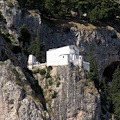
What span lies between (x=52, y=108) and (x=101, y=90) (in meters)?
14.7

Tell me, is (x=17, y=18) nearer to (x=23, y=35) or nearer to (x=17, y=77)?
(x=23, y=35)

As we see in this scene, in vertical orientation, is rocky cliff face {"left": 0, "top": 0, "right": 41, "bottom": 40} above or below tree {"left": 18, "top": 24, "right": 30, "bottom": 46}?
above

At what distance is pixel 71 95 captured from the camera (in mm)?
60719

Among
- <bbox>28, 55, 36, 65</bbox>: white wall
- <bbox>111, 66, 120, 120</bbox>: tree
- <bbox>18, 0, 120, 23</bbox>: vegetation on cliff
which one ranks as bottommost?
<bbox>111, 66, 120, 120</bbox>: tree

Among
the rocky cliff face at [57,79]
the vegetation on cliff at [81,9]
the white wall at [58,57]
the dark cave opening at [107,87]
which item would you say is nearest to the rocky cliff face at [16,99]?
the rocky cliff face at [57,79]

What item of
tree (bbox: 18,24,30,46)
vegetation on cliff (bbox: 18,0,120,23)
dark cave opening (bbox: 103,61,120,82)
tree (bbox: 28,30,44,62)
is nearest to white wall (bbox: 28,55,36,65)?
tree (bbox: 28,30,44,62)

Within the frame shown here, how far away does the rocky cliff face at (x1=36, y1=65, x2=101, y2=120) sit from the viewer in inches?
2366

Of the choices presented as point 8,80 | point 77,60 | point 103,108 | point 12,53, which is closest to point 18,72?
point 8,80

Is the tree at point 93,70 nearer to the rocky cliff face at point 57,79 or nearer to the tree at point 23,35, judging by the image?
the rocky cliff face at point 57,79

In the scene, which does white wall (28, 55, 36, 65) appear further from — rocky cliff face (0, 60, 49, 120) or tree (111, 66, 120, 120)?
tree (111, 66, 120, 120)

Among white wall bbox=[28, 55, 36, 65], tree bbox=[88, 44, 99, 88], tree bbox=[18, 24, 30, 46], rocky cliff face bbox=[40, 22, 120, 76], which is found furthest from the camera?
rocky cliff face bbox=[40, 22, 120, 76]

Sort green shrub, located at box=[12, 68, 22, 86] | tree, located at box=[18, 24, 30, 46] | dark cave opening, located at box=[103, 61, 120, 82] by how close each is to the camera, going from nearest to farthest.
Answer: green shrub, located at box=[12, 68, 22, 86]
tree, located at box=[18, 24, 30, 46]
dark cave opening, located at box=[103, 61, 120, 82]

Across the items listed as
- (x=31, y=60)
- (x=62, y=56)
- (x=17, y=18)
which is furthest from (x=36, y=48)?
(x=17, y=18)

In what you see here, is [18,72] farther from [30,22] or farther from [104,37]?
[104,37]
